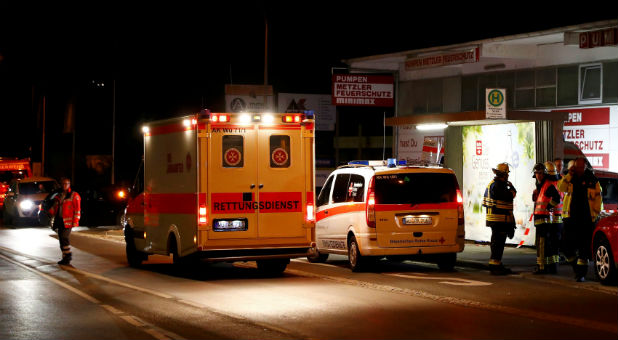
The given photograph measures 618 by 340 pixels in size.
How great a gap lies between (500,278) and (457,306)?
12.3 ft

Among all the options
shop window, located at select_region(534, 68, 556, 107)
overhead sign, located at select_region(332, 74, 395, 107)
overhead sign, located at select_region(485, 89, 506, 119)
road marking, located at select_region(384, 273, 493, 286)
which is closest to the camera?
road marking, located at select_region(384, 273, 493, 286)

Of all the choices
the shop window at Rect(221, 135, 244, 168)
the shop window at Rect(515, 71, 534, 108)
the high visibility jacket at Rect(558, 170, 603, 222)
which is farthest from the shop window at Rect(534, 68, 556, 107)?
the shop window at Rect(221, 135, 244, 168)

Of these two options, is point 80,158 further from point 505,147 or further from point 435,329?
point 435,329

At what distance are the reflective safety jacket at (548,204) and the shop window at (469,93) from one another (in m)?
13.1

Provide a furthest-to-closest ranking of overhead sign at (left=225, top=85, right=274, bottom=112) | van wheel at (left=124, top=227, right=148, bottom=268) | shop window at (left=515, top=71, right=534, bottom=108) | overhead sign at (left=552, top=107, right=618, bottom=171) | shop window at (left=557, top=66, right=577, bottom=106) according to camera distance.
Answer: overhead sign at (left=225, top=85, right=274, bottom=112) < shop window at (left=515, top=71, right=534, bottom=108) < shop window at (left=557, top=66, right=577, bottom=106) < overhead sign at (left=552, top=107, right=618, bottom=171) < van wheel at (left=124, top=227, right=148, bottom=268)

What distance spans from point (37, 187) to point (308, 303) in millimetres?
26307

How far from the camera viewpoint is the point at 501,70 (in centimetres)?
2764

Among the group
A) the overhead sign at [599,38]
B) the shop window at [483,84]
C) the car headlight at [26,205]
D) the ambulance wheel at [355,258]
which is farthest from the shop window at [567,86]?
the car headlight at [26,205]

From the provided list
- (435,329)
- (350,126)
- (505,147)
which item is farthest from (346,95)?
(350,126)

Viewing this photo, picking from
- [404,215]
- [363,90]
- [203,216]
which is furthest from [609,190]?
[363,90]

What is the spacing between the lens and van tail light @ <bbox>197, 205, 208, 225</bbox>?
15227mm

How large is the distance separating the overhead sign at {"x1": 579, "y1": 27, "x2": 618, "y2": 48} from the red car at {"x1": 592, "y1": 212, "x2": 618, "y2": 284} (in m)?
8.33

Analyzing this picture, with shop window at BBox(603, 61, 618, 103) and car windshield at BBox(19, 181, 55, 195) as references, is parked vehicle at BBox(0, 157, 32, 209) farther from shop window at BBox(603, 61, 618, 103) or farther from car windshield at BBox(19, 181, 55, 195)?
shop window at BBox(603, 61, 618, 103)

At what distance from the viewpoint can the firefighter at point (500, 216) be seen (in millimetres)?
15844
